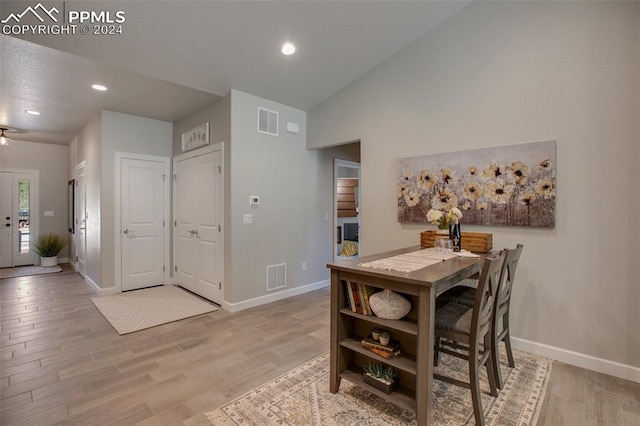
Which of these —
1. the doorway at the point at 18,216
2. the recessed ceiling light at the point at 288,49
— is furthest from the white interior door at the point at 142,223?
the doorway at the point at 18,216

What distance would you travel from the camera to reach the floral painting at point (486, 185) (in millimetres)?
2584

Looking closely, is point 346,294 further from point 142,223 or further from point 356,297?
point 142,223

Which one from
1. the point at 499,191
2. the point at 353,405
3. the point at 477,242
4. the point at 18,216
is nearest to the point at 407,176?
the point at 499,191

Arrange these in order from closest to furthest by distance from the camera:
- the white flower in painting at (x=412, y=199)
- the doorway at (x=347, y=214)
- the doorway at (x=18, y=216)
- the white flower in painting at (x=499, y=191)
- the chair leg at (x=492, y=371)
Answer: the chair leg at (x=492, y=371)
the white flower in painting at (x=499, y=191)
the white flower in painting at (x=412, y=199)
the doorway at (x=18, y=216)
the doorway at (x=347, y=214)

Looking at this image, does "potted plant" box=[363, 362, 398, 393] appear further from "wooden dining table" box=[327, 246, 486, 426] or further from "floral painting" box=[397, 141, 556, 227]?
"floral painting" box=[397, 141, 556, 227]

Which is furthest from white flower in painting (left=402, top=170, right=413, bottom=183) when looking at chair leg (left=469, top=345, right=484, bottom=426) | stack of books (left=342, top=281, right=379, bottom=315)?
chair leg (left=469, top=345, right=484, bottom=426)

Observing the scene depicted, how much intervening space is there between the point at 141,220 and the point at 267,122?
2.59 meters

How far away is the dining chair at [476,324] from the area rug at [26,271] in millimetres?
7138

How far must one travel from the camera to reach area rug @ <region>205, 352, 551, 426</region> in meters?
1.81

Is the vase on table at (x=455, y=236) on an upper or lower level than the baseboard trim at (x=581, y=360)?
upper

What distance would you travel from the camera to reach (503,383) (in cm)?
220

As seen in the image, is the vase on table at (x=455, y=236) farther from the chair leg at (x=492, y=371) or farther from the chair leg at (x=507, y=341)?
the chair leg at (x=492, y=371)

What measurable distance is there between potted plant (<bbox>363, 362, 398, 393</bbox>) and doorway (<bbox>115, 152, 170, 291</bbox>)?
4.16 meters

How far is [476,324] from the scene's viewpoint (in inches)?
67.9
